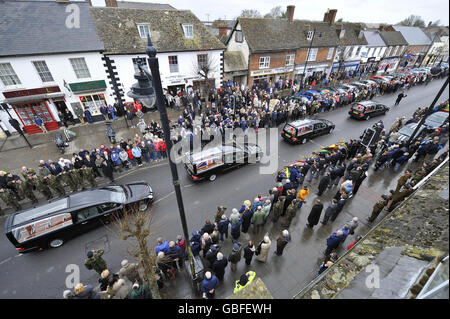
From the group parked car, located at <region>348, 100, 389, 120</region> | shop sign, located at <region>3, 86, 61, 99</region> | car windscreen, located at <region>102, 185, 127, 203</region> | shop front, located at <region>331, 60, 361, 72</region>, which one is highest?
shop sign, located at <region>3, 86, 61, 99</region>

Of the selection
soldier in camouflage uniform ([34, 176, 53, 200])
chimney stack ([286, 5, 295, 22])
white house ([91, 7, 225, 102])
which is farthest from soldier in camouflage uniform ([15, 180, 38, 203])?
chimney stack ([286, 5, 295, 22])

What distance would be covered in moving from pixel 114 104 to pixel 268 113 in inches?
519

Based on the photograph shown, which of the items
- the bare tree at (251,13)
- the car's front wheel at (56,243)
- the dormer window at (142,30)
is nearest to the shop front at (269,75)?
the dormer window at (142,30)

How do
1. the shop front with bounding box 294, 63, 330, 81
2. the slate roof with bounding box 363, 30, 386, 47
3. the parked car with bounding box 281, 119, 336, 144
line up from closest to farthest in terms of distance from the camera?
the parked car with bounding box 281, 119, 336, 144 < the shop front with bounding box 294, 63, 330, 81 < the slate roof with bounding box 363, 30, 386, 47

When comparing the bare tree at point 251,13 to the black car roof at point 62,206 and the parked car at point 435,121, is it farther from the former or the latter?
the black car roof at point 62,206

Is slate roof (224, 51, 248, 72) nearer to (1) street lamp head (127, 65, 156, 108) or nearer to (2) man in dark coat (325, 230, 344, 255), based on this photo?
(2) man in dark coat (325, 230, 344, 255)

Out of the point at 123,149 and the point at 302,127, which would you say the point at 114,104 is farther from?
the point at 302,127

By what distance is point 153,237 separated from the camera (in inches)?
328

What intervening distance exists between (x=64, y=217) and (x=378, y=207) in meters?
12.0

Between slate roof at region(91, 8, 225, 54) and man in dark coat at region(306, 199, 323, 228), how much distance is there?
57.8ft

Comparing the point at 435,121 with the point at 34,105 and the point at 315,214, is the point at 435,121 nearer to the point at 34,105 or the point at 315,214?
the point at 315,214

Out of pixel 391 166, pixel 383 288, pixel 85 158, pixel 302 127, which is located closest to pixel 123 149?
pixel 85 158

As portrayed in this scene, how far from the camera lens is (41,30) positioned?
14.7 meters

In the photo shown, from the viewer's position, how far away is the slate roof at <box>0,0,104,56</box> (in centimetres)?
1380
